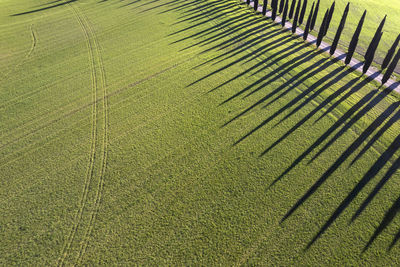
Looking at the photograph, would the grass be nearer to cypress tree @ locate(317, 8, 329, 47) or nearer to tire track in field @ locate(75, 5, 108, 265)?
cypress tree @ locate(317, 8, 329, 47)

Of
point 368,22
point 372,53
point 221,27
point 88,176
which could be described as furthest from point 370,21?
→ point 88,176

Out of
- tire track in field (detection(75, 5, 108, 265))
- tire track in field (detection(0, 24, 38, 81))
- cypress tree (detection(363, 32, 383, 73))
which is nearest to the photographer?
tire track in field (detection(75, 5, 108, 265))

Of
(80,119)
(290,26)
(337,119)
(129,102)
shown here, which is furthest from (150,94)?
(290,26)

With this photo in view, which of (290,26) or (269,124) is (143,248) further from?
(290,26)

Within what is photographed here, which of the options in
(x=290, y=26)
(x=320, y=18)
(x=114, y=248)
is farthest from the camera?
(x=320, y=18)

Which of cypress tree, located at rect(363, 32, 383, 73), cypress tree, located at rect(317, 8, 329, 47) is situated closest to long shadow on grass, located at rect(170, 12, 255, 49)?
cypress tree, located at rect(317, 8, 329, 47)

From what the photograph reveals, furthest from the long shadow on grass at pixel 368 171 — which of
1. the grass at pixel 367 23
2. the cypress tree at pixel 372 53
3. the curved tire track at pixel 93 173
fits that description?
the curved tire track at pixel 93 173

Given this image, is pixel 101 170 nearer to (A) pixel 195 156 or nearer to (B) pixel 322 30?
(A) pixel 195 156

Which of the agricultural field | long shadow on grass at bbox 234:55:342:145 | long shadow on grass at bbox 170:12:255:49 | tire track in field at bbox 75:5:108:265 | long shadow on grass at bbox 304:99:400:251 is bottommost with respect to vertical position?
the agricultural field
